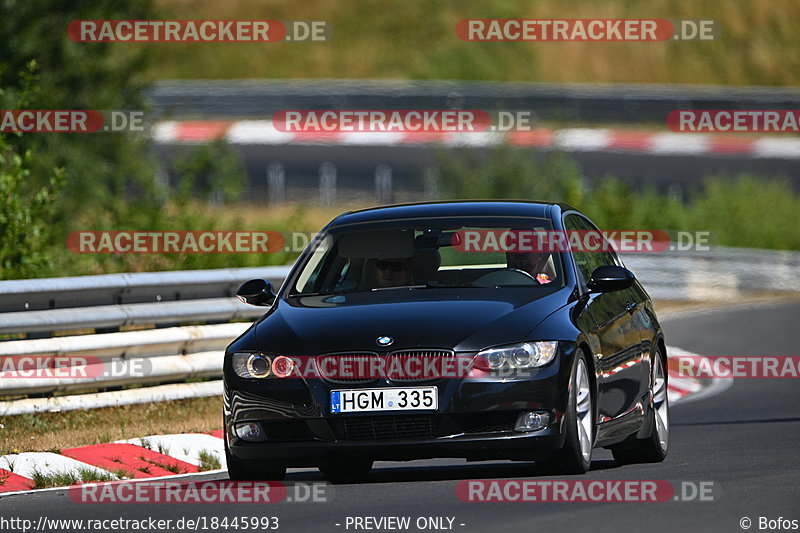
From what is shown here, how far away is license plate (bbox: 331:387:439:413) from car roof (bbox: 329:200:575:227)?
176 centimetres

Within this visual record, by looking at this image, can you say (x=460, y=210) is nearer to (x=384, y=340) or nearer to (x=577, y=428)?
(x=384, y=340)

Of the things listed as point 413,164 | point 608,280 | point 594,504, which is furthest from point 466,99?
point 594,504

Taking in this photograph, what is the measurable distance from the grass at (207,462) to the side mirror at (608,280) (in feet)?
8.85

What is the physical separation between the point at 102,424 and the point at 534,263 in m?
3.96

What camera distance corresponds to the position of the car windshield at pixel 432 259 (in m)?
9.76

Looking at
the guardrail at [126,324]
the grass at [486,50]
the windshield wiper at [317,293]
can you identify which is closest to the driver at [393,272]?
the windshield wiper at [317,293]

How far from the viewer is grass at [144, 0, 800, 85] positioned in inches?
2151

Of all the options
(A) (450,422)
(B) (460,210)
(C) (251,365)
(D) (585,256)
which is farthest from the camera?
(D) (585,256)

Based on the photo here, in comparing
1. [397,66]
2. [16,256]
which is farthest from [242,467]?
[397,66]

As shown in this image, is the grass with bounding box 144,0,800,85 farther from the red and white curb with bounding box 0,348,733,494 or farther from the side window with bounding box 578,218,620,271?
the side window with bounding box 578,218,620,271

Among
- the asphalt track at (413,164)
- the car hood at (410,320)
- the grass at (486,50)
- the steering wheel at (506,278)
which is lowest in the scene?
the car hood at (410,320)

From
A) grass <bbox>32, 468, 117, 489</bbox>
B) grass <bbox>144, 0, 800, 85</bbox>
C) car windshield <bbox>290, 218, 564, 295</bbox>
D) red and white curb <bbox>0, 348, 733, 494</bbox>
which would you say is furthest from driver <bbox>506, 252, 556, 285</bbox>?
grass <bbox>144, 0, 800, 85</bbox>

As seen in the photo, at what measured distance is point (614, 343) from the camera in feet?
32.0

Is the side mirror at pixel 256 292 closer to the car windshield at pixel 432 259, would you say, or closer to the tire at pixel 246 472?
the car windshield at pixel 432 259
